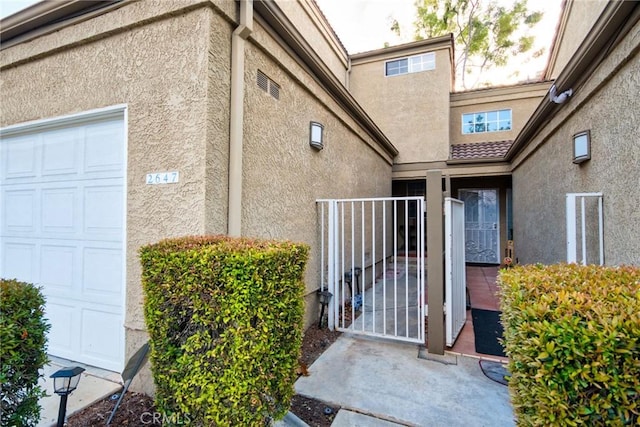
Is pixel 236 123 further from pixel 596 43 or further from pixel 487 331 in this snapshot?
pixel 487 331

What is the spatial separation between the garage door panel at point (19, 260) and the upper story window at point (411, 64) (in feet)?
39.6

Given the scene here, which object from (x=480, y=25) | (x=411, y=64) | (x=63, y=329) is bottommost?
(x=63, y=329)

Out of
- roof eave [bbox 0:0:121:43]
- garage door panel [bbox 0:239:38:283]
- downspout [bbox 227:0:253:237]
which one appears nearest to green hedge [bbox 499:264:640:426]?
downspout [bbox 227:0:253:237]

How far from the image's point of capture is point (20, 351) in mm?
2205

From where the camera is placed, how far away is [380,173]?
34.1 ft

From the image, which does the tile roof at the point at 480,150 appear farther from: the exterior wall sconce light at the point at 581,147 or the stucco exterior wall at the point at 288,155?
the stucco exterior wall at the point at 288,155

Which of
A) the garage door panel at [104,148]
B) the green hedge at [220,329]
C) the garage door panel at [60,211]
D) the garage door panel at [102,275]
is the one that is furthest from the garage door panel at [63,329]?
the green hedge at [220,329]

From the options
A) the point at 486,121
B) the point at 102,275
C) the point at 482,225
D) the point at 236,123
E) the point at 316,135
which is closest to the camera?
the point at 236,123

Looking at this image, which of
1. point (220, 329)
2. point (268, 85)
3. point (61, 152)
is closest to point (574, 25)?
point (268, 85)

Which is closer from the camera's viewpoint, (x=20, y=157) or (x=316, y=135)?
(x=20, y=157)

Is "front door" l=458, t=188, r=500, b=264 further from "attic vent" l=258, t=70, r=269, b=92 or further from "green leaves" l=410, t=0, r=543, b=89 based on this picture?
"attic vent" l=258, t=70, r=269, b=92

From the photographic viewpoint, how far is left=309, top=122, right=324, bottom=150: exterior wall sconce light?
544 cm

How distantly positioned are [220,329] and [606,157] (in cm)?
541

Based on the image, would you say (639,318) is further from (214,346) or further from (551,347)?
(214,346)
